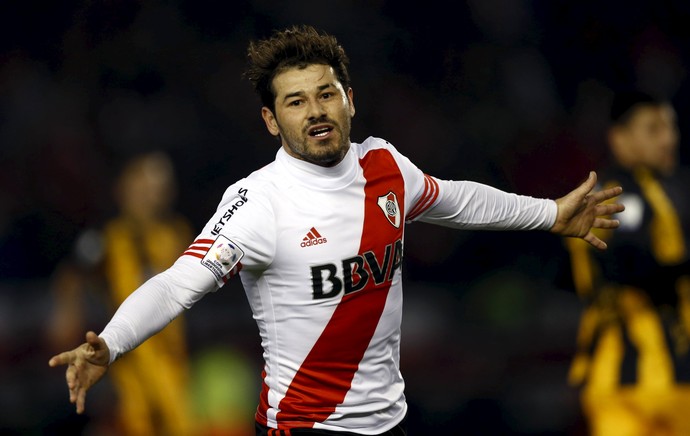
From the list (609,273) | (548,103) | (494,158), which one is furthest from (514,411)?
(548,103)

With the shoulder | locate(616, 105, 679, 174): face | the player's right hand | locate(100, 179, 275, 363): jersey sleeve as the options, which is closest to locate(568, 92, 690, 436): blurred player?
locate(616, 105, 679, 174): face

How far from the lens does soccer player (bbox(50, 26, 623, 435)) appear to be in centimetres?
312

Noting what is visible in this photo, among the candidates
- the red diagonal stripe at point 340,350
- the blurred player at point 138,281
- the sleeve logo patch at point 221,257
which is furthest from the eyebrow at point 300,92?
the blurred player at point 138,281

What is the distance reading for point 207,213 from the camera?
21.9 ft

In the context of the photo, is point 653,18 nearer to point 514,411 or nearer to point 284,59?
point 514,411

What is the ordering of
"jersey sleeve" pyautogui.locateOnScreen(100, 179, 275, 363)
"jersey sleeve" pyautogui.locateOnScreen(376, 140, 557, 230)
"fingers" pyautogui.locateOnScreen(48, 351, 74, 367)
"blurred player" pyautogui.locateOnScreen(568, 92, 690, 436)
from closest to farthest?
"fingers" pyautogui.locateOnScreen(48, 351, 74, 367) < "jersey sleeve" pyautogui.locateOnScreen(100, 179, 275, 363) < "jersey sleeve" pyautogui.locateOnScreen(376, 140, 557, 230) < "blurred player" pyautogui.locateOnScreen(568, 92, 690, 436)

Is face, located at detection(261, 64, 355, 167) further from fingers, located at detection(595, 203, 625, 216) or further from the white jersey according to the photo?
fingers, located at detection(595, 203, 625, 216)

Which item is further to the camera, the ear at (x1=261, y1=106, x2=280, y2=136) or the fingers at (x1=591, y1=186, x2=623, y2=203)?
the fingers at (x1=591, y1=186, x2=623, y2=203)

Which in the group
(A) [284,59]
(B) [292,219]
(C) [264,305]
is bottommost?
(C) [264,305]

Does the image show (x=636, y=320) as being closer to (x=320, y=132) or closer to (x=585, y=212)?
(x=585, y=212)

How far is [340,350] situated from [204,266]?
1.85 ft

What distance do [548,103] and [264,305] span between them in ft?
14.3

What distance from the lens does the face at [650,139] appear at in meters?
6.52

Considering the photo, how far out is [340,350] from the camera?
10.7 ft
